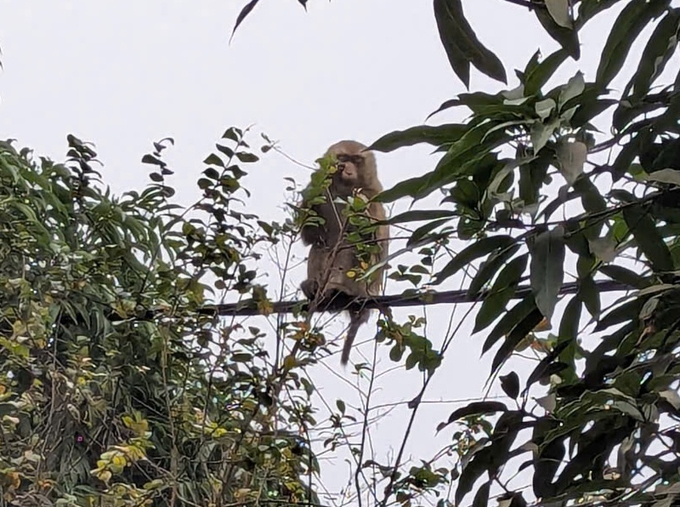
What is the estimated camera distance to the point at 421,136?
759 millimetres

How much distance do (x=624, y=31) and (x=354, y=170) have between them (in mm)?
1660

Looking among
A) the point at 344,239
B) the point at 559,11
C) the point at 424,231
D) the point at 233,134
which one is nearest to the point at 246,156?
the point at 233,134

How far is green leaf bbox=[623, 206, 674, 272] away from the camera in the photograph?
0.74 metres

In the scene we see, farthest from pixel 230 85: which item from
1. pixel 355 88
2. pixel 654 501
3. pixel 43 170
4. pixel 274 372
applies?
pixel 654 501

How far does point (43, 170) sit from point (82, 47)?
35cm

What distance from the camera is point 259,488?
141cm

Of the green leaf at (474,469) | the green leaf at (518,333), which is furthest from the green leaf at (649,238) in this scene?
the green leaf at (474,469)

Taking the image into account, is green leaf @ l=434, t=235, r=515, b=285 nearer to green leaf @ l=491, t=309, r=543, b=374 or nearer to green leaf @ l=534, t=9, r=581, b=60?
green leaf @ l=491, t=309, r=543, b=374

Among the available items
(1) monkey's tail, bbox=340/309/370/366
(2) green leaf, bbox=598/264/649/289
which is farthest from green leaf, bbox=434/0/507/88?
(1) monkey's tail, bbox=340/309/370/366

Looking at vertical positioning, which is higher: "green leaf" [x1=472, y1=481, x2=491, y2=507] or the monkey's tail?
the monkey's tail

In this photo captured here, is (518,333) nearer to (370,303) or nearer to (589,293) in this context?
(589,293)

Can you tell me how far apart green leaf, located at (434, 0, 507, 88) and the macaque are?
69 cm

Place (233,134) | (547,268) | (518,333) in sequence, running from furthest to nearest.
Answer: (233,134)
(518,333)
(547,268)

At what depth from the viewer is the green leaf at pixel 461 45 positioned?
64 cm
